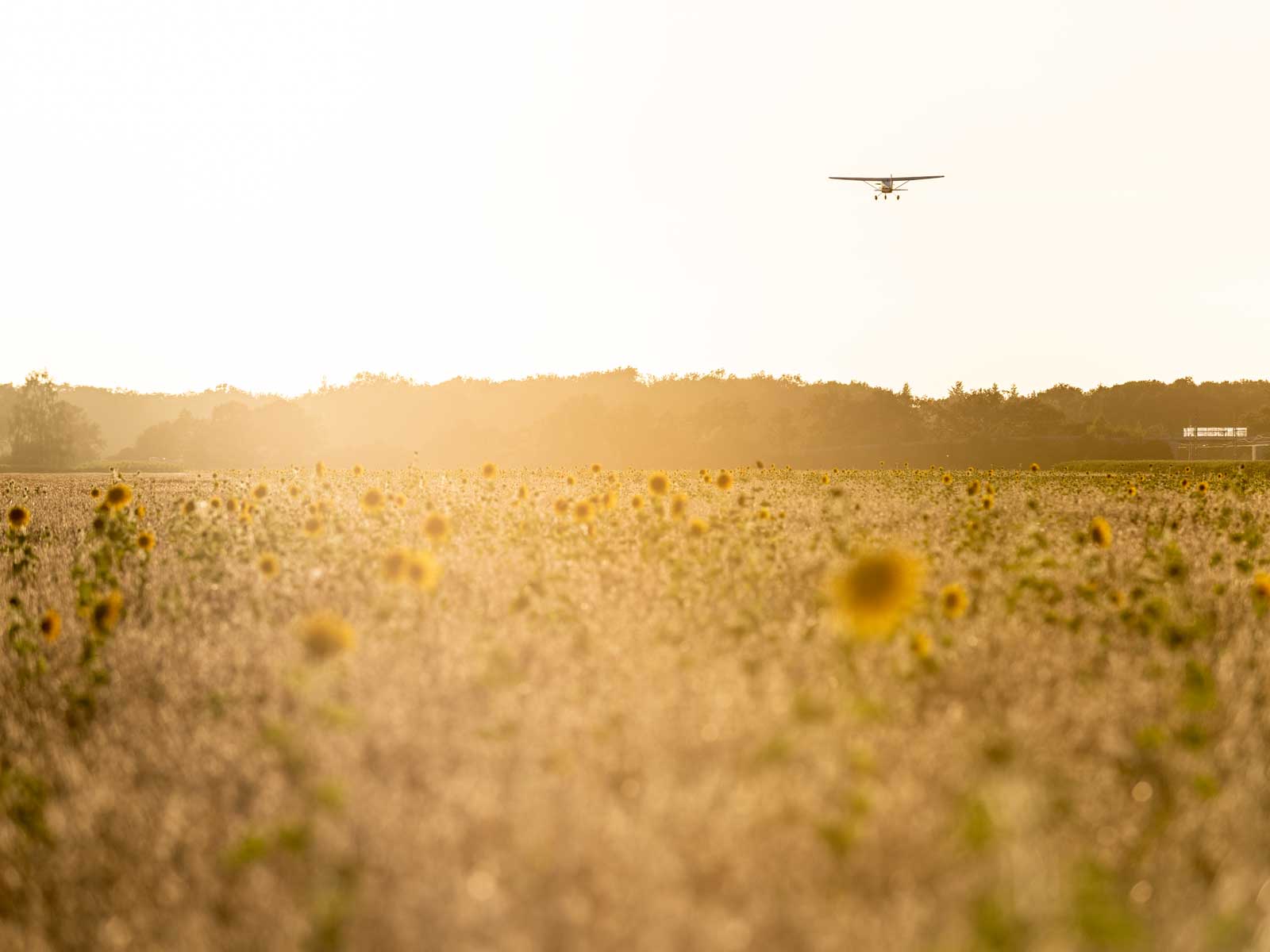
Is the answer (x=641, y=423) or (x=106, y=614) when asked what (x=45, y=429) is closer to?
(x=641, y=423)

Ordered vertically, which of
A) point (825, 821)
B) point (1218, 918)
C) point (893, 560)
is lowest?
point (1218, 918)

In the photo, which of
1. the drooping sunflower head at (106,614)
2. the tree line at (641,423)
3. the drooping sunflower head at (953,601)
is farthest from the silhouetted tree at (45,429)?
the drooping sunflower head at (953,601)

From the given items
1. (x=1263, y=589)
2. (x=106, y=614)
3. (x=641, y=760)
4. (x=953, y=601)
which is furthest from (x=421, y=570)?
(x=1263, y=589)

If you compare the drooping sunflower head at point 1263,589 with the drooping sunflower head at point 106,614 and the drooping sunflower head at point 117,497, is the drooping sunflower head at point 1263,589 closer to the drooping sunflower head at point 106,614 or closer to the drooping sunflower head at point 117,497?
the drooping sunflower head at point 106,614

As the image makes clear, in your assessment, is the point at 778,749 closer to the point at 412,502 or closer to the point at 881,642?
the point at 881,642

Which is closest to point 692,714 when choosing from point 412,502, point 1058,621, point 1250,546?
point 1058,621

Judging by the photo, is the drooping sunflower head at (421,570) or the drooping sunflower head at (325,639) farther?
the drooping sunflower head at (421,570)

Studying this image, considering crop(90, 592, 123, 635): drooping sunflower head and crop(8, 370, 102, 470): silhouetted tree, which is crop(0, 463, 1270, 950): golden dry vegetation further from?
crop(8, 370, 102, 470): silhouetted tree
